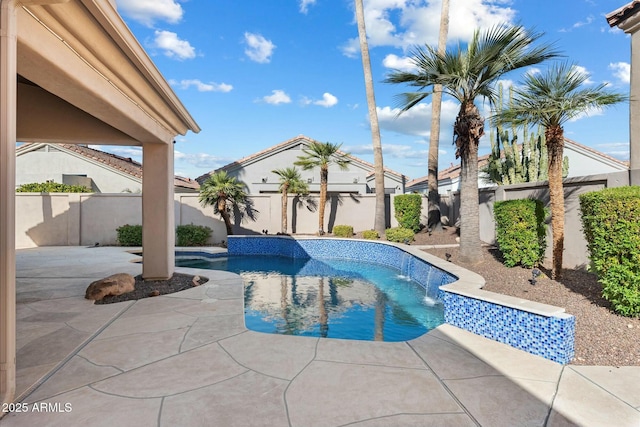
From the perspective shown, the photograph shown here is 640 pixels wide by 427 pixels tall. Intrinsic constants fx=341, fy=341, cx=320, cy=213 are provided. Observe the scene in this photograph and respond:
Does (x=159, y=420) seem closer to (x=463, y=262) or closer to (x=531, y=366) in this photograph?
(x=531, y=366)

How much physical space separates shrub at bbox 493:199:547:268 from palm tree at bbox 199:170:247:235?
11.5 meters

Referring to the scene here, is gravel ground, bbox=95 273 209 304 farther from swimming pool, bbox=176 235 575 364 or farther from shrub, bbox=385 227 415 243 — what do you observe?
shrub, bbox=385 227 415 243

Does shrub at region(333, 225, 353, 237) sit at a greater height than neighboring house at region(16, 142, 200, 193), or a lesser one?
lesser

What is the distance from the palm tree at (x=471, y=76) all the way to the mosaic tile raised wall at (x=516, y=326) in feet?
13.5

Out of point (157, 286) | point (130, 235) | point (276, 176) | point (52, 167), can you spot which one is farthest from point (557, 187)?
point (52, 167)

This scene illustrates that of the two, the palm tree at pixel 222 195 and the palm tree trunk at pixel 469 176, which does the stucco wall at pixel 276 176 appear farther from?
the palm tree trunk at pixel 469 176

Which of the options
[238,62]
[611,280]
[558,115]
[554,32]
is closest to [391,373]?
[611,280]

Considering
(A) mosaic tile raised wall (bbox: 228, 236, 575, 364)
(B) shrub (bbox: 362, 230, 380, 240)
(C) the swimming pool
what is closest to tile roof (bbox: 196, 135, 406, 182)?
(B) shrub (bbox: 362, 230, 380, 240)

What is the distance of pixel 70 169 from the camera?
834 inches

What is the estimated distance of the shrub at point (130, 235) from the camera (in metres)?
14.5

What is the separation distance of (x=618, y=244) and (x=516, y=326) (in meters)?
1.93

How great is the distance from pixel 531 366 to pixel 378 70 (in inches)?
597

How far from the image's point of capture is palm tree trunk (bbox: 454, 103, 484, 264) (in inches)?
338

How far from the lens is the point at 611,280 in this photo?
468cm
